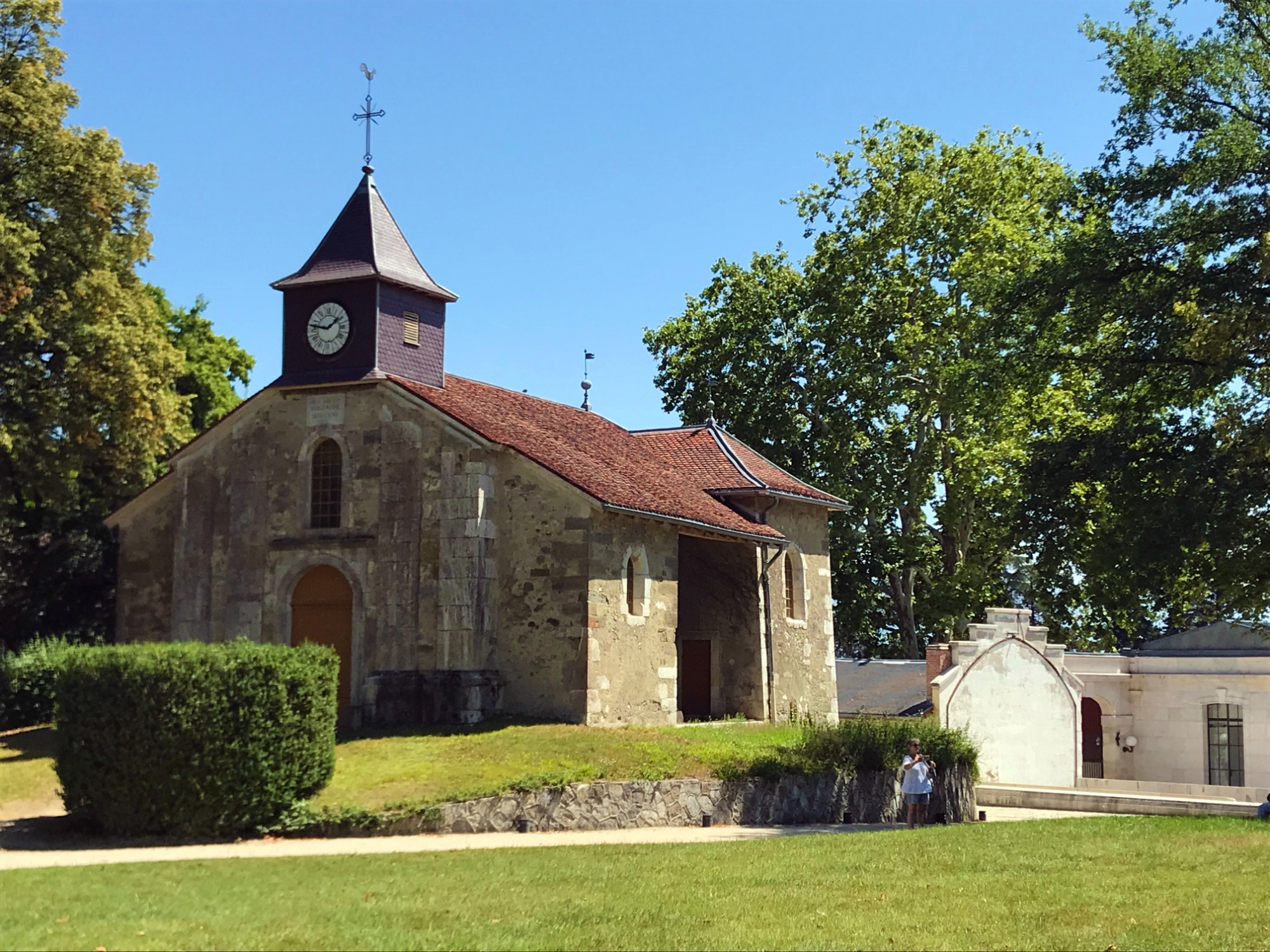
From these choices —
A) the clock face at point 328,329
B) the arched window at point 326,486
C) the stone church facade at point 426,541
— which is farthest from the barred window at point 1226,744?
the clock face at point 328,329

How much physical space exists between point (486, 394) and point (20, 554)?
10.9 metres

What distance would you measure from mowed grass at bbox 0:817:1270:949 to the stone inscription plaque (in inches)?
515

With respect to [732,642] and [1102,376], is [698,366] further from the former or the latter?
[1102,376]

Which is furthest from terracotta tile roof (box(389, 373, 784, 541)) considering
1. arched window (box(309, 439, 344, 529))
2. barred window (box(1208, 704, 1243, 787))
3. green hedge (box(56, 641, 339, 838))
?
barred window (box(1208, 704, 1243, 787))

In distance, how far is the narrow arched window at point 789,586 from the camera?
33.8 m

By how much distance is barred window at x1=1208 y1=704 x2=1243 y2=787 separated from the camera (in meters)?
38.6

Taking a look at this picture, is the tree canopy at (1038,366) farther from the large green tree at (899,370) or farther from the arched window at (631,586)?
the arched window at (631,586)

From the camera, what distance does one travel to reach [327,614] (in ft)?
90.7

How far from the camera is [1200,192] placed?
25938 millimetres

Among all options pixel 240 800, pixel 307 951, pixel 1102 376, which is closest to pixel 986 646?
pixel 1102 376

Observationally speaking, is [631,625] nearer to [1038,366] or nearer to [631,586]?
[631,586]

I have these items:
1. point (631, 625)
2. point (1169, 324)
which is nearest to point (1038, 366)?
point (1169, 324)

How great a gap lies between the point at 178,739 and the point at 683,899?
8.17m

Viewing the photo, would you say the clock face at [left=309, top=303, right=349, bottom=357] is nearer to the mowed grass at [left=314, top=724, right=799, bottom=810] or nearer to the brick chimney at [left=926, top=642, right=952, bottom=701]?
the mowed grass at [left=314, top=724, right=799, bottom=810]
